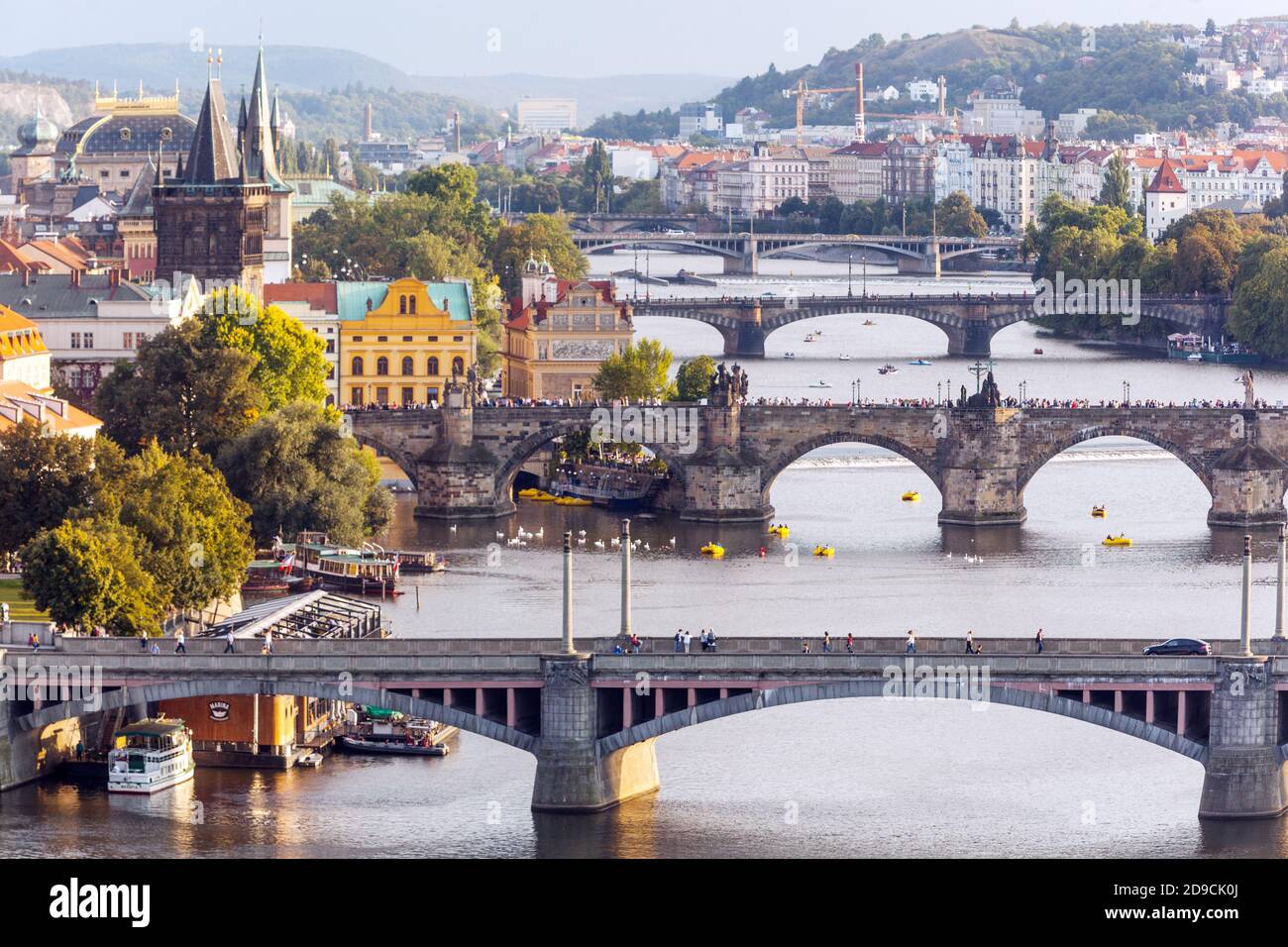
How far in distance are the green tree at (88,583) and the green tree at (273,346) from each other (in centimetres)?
2574

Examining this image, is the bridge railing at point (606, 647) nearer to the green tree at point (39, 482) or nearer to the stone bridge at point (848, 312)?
the green tree at point (39, 482)

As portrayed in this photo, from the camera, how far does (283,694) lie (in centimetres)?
5588

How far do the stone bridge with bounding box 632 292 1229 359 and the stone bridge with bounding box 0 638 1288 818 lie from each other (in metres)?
76.8

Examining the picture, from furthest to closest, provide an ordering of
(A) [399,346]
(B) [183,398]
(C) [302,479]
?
1. (A) [399,346]
2. (B) [183,398]
3. (C) [302,479]

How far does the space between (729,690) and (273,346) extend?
3919cm

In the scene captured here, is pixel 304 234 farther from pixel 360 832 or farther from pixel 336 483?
pixel 360 832

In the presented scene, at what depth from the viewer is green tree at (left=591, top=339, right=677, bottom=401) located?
97.5m

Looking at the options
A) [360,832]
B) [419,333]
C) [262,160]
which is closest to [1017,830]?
[360,832]

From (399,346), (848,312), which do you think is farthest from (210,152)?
(848,312)

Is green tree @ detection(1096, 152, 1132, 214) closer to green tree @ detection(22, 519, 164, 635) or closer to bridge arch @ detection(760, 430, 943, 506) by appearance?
bridge arch @ detection(760, 430, 943, 506)

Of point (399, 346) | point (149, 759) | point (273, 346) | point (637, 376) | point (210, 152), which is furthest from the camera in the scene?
point (210, 152)

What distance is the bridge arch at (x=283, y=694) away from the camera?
5447 centimetres

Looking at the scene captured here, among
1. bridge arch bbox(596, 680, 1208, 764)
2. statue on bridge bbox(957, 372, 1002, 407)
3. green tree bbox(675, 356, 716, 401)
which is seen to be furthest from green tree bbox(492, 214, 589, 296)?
bridge arch bbox(596, 680, 1208, 764)

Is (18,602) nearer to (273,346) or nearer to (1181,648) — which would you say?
(1181,648)
